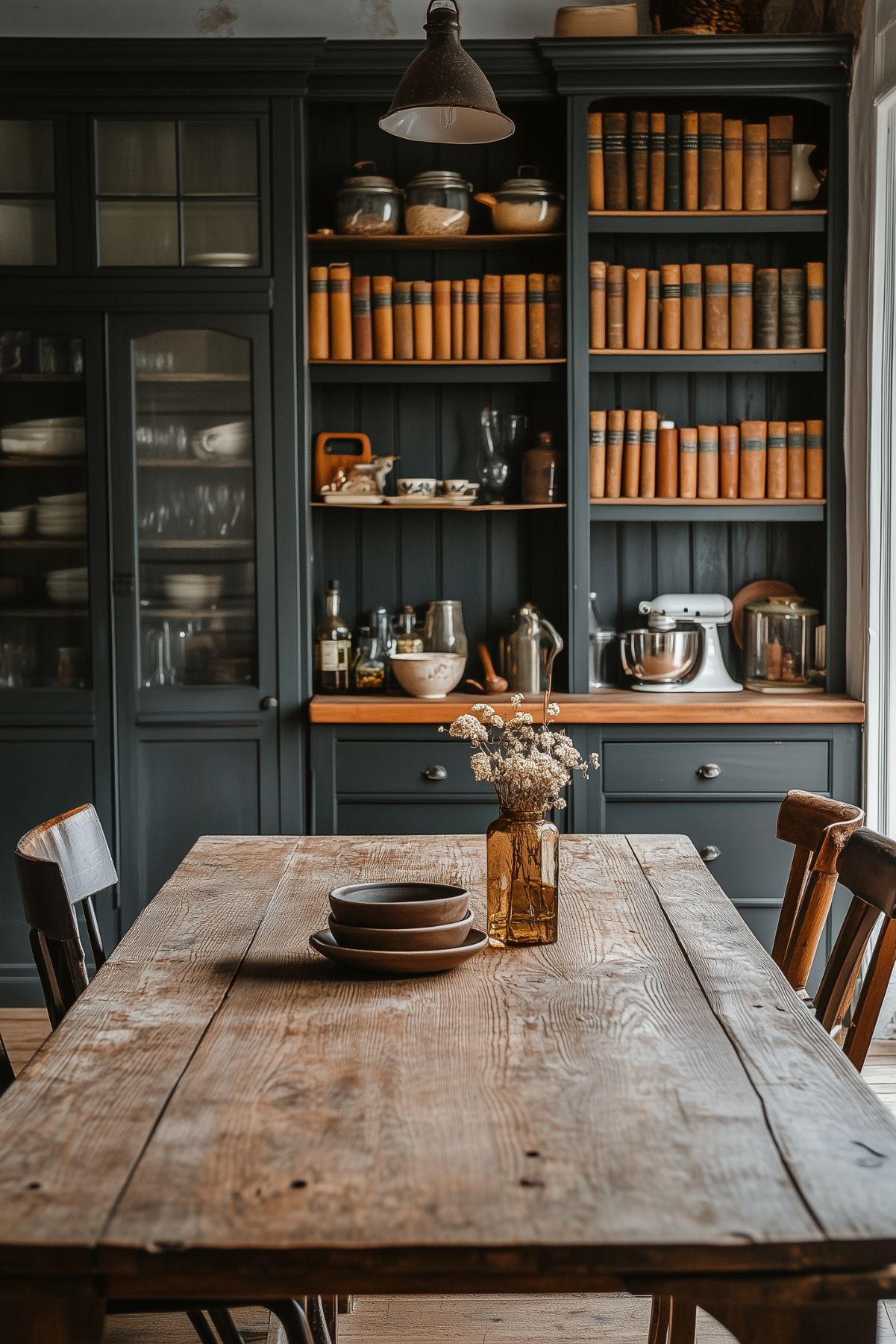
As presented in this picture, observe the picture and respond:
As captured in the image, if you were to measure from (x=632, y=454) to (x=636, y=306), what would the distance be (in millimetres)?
423

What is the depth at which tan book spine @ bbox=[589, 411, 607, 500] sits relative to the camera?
3674 millimetres

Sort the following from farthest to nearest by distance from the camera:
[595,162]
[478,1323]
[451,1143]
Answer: [595,162] < [478,1323] < [451,1143]

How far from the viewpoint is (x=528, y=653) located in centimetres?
369

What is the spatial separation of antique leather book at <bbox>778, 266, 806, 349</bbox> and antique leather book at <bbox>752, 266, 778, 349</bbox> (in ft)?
0.07

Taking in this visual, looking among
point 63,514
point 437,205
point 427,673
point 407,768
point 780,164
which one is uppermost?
point 780,164

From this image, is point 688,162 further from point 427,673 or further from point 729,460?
point 427,673

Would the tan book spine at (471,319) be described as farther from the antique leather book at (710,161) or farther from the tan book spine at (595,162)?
the antique leather book at (710,161)

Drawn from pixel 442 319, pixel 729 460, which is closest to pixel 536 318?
pixel 442 319

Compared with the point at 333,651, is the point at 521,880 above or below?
below

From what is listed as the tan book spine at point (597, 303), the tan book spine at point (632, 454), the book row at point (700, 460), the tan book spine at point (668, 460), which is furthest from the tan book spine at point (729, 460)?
the tan book spine at point (597, 303)

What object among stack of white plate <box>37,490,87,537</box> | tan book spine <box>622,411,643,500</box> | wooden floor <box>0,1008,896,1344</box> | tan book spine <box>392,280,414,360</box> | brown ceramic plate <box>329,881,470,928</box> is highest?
tan book spine <box>392,280,414,360</box>

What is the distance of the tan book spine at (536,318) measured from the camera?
12.0 ft

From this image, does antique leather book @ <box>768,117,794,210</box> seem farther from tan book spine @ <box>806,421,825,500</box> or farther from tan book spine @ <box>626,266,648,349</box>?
tan book spine @ <box>806,421,825,500</box>

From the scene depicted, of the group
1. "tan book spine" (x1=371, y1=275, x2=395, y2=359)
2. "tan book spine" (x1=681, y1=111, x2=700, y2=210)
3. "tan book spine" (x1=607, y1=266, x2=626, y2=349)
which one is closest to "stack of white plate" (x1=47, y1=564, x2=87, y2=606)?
"tan book spine" (x1=371, y1=275, x2=395, y2=359)
